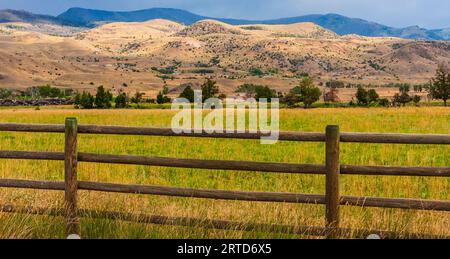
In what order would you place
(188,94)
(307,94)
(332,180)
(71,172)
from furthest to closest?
(188,94)
(307,94)
(71,172)
(332,180)

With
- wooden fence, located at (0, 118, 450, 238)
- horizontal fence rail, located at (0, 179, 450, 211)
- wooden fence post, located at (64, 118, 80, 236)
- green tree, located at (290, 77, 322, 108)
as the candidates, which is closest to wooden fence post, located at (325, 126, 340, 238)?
wooden fence, located at (0, 118, 450, 238)

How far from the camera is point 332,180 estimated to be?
802cm

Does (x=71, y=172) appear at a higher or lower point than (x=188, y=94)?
lower

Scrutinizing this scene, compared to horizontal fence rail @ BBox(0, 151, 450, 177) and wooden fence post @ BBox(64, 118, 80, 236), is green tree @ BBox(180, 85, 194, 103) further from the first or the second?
horizontal fence rail @ BBox(0, 151, 450, 177)

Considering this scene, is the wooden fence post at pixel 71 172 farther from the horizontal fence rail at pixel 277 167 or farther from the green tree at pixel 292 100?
the green tree at pixel 292 100

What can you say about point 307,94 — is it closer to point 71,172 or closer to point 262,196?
A: point 71,172

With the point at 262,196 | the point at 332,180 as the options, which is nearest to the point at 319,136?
the point at 332,180

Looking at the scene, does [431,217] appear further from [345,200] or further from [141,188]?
[141,188]

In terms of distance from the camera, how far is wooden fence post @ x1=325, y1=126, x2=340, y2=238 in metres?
7.93

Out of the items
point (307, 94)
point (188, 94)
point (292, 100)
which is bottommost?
point (292, 100)

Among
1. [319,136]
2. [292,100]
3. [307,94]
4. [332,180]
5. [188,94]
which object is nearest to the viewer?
[332,180]

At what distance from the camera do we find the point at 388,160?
1862 centimetres

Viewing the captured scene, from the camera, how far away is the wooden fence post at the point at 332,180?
793 cm
